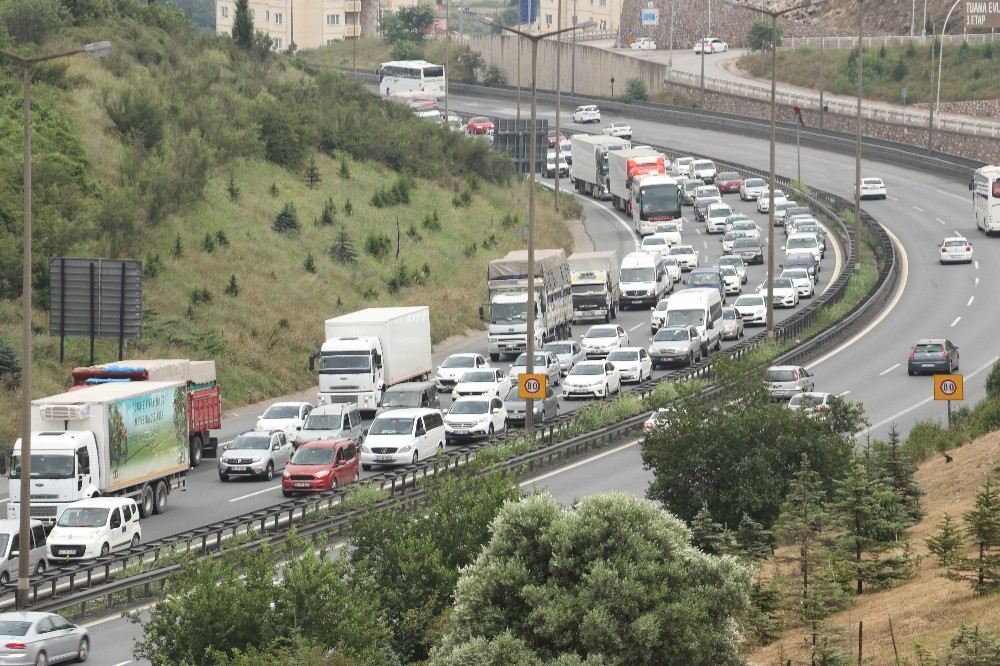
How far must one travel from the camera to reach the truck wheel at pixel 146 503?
141 ft

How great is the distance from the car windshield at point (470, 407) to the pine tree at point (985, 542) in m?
A: 25.6

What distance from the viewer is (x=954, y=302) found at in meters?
72.6

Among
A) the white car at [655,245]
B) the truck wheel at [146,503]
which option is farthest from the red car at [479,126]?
the truck wheel at [146,503]

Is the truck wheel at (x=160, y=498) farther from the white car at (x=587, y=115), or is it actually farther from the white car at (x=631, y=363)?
the white car at (x=587, y=115)

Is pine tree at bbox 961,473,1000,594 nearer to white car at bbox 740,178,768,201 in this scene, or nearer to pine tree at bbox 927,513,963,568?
pine tree at bbox 927,513,963,568

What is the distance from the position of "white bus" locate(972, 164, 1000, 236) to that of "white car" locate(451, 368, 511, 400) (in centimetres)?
3810

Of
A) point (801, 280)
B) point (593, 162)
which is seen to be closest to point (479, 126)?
point (593, 162)

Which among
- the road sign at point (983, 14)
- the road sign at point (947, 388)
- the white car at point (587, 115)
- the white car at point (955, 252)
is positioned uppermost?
the road sign at point (983, 14)

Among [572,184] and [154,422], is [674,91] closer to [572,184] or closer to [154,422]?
[572,184]

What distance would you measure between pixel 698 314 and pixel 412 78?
289ft

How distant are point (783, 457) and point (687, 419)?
1.96 meters

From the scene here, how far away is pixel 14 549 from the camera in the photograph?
3575 centimetres

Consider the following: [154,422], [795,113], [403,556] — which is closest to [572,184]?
[795,113]

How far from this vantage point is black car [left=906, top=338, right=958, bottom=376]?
58.8 metres
